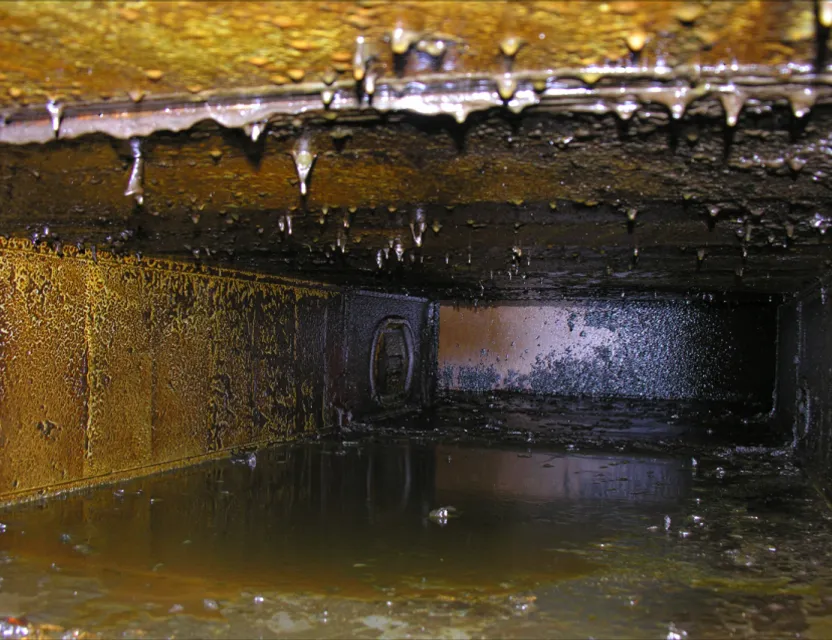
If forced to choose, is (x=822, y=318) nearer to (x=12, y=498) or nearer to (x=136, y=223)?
(x=136, y=223)

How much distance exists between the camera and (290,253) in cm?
377

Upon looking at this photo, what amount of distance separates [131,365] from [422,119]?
2.68m

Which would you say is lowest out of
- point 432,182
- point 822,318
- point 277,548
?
point 277,548

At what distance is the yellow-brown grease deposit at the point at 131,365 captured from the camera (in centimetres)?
309

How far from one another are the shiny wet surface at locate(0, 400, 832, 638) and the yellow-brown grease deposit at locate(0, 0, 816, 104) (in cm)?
137

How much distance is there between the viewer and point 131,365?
3.70m

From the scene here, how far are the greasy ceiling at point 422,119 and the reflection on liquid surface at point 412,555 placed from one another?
1.16m

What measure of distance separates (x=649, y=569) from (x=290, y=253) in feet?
7.56

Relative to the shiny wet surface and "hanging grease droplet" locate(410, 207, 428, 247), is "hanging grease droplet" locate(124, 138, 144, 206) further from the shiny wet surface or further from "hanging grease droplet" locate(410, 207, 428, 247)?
the shiny wet surface

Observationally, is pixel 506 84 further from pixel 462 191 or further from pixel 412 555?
pixel 412 555

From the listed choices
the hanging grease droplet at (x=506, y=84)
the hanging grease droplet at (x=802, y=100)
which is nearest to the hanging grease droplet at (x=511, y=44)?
the hanging grease droplet at (x=506, y=84)

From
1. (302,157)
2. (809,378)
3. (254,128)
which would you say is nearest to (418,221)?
(302,157)

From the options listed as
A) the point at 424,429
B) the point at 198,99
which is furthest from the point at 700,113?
the point at 424,429

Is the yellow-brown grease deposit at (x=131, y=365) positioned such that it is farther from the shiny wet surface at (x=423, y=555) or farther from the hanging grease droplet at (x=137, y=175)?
the hanging grease droplet at (x=137, y=175)
